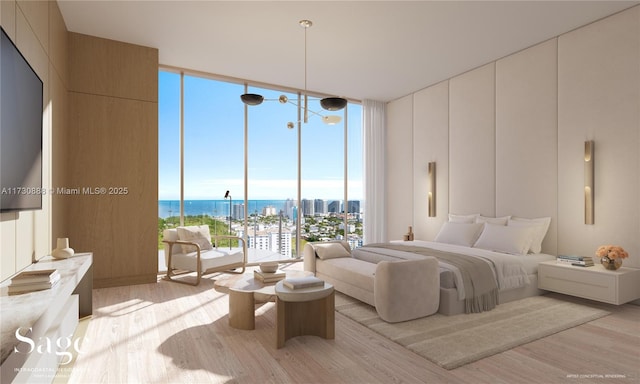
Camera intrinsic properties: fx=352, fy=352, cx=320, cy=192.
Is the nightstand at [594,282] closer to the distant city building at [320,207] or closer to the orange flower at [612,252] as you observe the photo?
the orange flower at [612,252]

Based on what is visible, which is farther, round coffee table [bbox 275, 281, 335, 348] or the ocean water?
the ocean water

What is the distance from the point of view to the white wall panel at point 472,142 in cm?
536

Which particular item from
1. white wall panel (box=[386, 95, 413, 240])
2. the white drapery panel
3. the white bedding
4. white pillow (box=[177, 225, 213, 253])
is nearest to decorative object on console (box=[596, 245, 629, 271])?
the white bedding

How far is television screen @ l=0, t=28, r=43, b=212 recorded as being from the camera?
6.84ft

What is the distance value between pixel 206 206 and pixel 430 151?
4.06 metres

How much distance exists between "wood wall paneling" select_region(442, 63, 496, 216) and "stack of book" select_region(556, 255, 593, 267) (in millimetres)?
1313

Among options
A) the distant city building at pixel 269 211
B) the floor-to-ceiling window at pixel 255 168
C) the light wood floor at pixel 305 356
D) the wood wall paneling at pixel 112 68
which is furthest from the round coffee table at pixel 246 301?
the distant city building at pixel 269 211

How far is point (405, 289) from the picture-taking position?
3279 mm

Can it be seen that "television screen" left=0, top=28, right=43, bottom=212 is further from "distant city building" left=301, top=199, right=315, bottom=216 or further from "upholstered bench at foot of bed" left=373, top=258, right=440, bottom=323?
"distant city building" left=301, top=199, right=315, bottom=216

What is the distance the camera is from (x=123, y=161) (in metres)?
4.63

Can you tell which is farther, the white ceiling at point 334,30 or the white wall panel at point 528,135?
the white wall panel at point 528,135

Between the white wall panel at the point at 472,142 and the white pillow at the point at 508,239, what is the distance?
70cm

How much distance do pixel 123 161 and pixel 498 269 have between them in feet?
15.6

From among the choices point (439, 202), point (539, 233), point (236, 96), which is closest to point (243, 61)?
point (236, 96)
